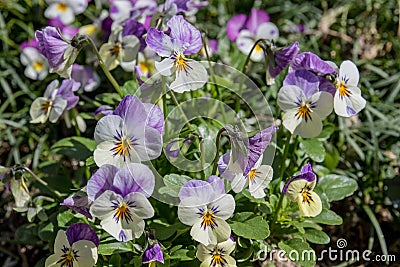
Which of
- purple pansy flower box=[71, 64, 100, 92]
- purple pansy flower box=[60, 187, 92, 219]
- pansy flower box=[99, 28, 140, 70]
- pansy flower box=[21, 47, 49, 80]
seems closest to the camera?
purple pansy flower box=[60, 187, 92, 219]

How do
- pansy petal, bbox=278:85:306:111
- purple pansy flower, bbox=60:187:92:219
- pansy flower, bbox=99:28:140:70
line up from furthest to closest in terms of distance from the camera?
pansy flower, bbox=99:28:140:70 → pansy petal, bbox=278:85:306:111 → purple pansy flower, bbox=60:187:92:219

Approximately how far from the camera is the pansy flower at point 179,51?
165 centimetres

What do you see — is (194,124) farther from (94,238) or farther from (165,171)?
(94,238)

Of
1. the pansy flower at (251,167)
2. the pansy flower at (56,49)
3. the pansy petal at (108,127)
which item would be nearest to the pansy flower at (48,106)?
the pansy flower at (56,49)

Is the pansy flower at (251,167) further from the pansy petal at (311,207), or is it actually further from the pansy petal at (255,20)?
the pansy petal at (255,20)

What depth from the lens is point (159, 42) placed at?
1646 millimetres

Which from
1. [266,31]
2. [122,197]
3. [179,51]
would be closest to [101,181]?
[122,197]

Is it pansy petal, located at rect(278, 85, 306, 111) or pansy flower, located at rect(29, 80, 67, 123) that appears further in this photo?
pansy flower, located at rect(29, 80, 67, 123)

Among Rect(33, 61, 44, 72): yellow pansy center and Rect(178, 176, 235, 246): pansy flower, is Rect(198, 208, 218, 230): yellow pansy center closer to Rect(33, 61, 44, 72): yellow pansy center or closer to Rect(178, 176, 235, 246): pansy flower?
Rect(178, 176, 235, 246): pansy flower

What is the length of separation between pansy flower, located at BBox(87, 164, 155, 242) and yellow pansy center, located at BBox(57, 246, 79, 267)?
0.18m

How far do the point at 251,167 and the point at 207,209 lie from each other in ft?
0.52

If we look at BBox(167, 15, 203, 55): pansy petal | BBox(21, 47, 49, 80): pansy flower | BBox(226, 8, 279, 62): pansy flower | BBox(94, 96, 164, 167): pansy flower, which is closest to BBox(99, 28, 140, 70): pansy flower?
BBox(167, 15, 203, 55): pansy petal

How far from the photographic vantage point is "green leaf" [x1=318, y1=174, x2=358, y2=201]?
80.4 inches

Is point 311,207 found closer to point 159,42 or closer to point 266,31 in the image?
point 159,42
